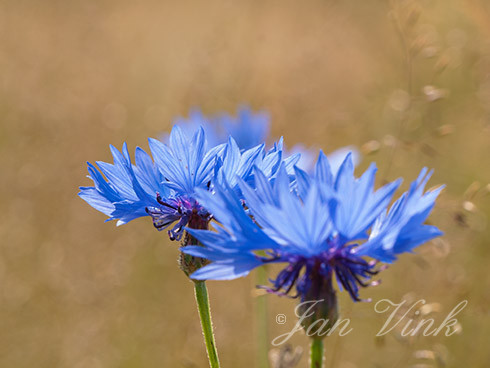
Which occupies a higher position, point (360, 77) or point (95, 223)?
point (360, 77)

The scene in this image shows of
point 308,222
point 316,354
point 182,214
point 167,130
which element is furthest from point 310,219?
point 167,130

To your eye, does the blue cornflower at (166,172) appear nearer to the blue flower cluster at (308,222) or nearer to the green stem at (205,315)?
the blue flower cluster at (308,222)

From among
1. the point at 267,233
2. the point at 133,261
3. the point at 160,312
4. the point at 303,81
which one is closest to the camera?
the point at 267,233

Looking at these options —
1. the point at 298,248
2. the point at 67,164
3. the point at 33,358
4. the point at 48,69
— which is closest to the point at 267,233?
the point at 298,248

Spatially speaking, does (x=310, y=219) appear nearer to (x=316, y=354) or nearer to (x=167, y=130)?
(x=316, y=354)

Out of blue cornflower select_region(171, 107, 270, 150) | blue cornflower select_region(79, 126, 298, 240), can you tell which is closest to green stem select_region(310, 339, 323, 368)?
blue cornflower select_region(79, 126, 298, 240)

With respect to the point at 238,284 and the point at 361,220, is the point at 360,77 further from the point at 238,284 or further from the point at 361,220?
the point at 361,220

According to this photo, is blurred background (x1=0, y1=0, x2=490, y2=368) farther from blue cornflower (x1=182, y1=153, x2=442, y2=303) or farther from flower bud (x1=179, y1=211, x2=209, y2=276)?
flower bud (x1=179, y1=211, x2=209, y2=276)
